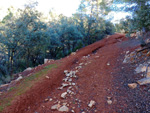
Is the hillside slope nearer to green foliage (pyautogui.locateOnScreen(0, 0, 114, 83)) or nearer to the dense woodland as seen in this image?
the dense woodland

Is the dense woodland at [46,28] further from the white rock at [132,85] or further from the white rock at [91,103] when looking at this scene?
the white rock at [91,103]

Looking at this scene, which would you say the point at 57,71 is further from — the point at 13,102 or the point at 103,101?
the point at 103,101

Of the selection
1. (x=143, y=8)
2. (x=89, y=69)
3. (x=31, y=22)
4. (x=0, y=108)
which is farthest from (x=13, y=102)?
(x=31, y=22)

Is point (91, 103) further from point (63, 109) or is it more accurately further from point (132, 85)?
point (132, 85)

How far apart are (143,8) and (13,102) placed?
7.32 m

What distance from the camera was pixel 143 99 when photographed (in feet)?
11.9

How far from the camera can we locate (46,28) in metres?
11.9

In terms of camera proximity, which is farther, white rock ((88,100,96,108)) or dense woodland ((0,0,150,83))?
dense woodland ((0,0,150,83))

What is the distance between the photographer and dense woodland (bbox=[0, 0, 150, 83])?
6518mm

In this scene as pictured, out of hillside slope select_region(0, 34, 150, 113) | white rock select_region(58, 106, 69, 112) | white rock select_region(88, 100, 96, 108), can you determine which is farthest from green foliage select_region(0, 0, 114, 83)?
white rock select_region(88, 100, 96, 108)

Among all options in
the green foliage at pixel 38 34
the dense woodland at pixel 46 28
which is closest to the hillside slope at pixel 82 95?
the dense woodland at pixel 46 28

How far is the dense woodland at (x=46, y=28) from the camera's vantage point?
652 centimetres

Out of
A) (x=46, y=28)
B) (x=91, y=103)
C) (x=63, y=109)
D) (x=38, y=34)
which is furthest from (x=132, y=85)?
(x=46, y=28)

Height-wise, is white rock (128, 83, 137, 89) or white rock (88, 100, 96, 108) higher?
white rock (128, 83, 137, 89)
